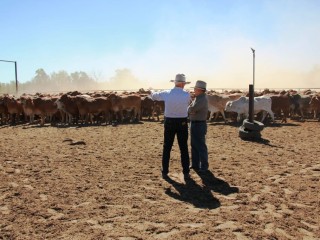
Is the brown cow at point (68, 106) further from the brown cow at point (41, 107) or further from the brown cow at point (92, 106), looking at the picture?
the brown cow at point (41, 107)

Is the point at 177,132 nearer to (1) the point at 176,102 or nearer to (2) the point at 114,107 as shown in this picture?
(1) the point at 176,102

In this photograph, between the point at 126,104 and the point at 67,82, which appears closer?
the point at 126,104

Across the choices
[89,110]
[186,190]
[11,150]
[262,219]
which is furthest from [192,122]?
[89,110]

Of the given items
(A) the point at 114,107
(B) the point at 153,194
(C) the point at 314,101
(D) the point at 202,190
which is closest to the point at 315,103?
(C) the point at 314,101

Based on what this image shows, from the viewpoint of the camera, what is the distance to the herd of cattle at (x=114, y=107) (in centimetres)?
1780

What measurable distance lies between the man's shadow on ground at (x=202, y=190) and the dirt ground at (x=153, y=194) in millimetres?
17

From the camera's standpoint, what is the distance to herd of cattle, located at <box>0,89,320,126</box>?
1780cm

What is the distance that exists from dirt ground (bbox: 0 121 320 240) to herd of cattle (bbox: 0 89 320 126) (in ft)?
23.2

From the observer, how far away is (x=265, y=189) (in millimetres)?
6504

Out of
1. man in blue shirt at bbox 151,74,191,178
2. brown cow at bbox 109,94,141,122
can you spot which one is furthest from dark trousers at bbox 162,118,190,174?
brown cow at bbox 109,94,141,122

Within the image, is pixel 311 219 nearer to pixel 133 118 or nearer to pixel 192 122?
pixel 192 122

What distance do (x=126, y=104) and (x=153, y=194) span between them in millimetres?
13436

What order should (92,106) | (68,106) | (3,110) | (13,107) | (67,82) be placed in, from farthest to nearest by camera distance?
(67,82) → (3,110) → (13,107) → (68,106) → (92,106)

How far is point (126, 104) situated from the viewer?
63.7ft
